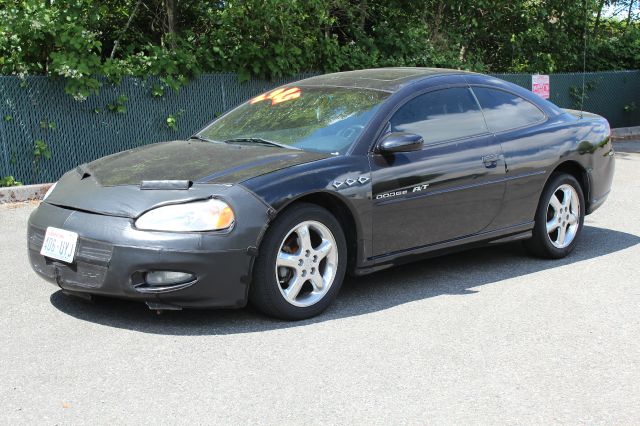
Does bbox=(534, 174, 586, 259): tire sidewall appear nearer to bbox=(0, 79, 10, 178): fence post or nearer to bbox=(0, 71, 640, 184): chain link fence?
bbox=(0, 71, 640, 184): chain link fence

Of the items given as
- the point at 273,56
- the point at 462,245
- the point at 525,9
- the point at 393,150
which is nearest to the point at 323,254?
the point at 393,150

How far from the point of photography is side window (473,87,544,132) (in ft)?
21.3

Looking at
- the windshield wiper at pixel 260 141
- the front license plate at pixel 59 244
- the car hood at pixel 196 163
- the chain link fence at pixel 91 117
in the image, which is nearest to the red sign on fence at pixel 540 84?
the chain link fence at pixel 91 117

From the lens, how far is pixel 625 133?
19188mm

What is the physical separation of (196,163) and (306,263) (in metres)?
0.92

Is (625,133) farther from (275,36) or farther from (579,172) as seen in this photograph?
(579,172)

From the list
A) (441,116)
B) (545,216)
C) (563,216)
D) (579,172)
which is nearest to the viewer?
(441,116)

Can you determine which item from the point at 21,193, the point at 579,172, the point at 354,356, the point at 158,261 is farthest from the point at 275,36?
the point at 354,356

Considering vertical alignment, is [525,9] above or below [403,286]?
above

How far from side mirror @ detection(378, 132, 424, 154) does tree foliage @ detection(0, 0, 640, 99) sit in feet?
20.7

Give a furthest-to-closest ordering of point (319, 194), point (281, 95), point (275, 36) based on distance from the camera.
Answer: point (275, 36) < point (281, 95) < point (319, 194)

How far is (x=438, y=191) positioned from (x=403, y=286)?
2.40 ft

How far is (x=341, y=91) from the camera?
620 centimetres

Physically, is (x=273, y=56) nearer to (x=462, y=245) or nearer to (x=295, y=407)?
(x=462, y=245)
